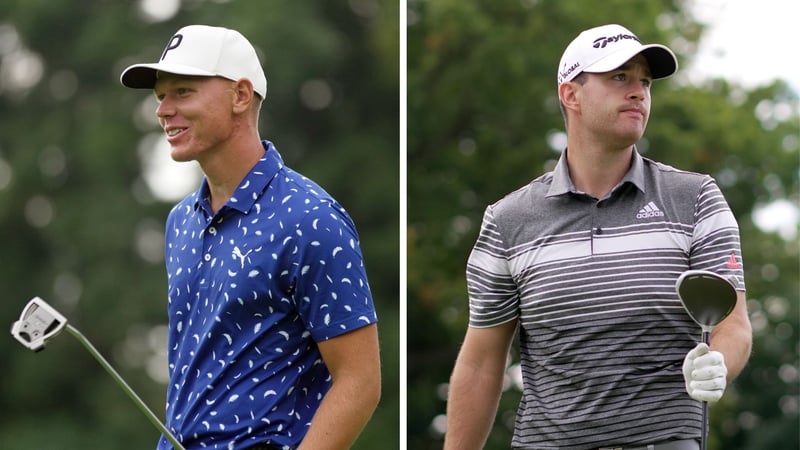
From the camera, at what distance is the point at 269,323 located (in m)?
4.69

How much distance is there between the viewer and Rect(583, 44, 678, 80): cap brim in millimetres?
5352

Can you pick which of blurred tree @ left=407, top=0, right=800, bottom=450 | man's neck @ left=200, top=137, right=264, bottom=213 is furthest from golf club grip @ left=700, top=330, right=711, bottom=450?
blurred tree @ left=407, top=0, right=800, bottom=450

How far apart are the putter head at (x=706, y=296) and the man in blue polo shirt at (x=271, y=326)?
93 cm

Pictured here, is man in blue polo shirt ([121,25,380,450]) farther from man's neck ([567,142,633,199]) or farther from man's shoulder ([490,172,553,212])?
man's neck ([567,142,633,199])

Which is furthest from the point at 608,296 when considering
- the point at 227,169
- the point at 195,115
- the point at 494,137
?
the point at 494,137

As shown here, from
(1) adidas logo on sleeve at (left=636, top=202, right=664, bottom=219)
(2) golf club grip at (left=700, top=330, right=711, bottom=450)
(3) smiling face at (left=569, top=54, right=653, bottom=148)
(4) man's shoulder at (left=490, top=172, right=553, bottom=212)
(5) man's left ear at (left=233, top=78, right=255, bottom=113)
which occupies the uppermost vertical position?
(5) man's left ear at (left=233, top=78, right=255, bottom=113)

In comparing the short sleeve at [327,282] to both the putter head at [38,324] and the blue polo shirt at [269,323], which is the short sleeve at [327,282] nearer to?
the blue polo shirt at [269,323]

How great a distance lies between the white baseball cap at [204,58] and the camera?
502cm

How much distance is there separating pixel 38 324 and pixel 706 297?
1941 mm

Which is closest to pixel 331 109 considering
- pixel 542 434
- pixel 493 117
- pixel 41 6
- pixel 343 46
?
pixel 343 46

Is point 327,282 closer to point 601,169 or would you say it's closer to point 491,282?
point 491,282

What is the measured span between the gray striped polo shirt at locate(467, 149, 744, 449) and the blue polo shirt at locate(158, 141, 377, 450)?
757mm

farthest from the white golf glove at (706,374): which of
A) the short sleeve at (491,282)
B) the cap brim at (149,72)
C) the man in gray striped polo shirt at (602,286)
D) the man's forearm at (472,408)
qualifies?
the cap brim at (149,72)

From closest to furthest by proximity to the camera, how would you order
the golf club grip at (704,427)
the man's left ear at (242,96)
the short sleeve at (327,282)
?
the short sleeve at (327,282)
the golf club grip at (704,427)
the man's left ear at (242,96)
